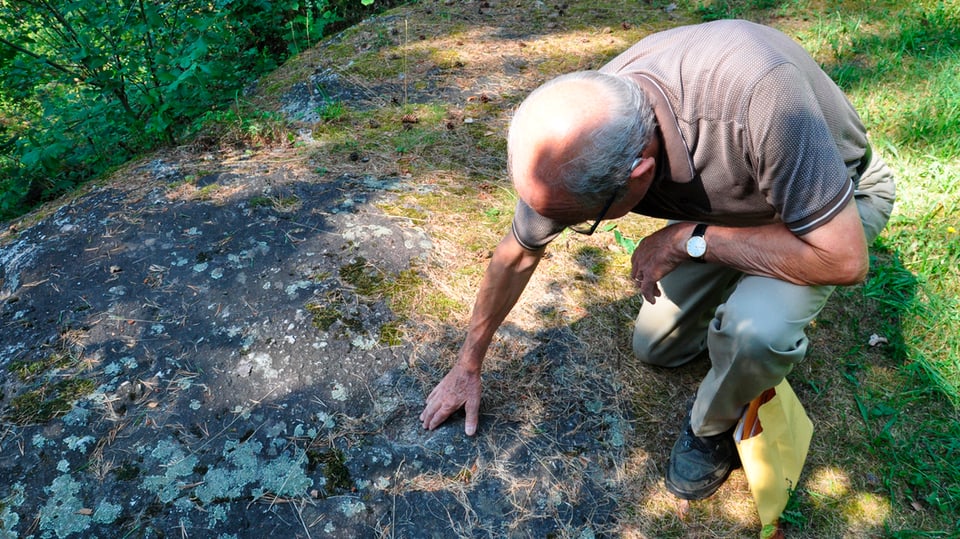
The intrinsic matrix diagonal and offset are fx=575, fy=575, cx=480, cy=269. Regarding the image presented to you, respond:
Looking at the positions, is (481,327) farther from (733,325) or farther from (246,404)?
(246,404)

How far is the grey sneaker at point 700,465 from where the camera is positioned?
2098mm

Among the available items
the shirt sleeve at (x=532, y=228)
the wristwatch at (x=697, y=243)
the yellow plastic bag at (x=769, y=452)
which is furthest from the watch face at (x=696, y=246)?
the yellow plastic bag at (x=769, y=452)

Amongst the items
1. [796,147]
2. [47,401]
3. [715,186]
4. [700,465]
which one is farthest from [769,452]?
[47,401]

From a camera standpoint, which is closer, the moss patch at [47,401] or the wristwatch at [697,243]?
the wristwatch at [697,243]

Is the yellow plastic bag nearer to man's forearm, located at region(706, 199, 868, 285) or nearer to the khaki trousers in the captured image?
the khaki trousers

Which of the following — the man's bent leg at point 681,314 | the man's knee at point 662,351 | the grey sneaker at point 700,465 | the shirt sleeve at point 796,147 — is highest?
the shirt sleeve at point 796,147

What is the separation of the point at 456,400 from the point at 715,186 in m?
1.20

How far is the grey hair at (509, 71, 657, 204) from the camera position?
151cm

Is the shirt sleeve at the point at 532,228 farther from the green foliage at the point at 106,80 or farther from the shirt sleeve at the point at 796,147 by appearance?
the green foliage at the point at 106,80

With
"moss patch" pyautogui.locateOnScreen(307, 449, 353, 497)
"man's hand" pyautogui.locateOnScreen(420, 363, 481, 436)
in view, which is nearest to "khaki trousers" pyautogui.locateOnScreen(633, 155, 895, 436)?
"man's hand" pyautogui.locateOnScreen(420, 363, 481, 436)

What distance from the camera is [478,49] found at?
4.76m

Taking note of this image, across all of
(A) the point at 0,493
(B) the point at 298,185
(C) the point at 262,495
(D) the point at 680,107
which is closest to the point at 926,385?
(D) the point at 680,107

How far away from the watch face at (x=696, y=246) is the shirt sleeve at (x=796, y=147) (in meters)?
0.31

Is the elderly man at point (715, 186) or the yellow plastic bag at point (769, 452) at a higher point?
the elderly man at point (715, 186)
